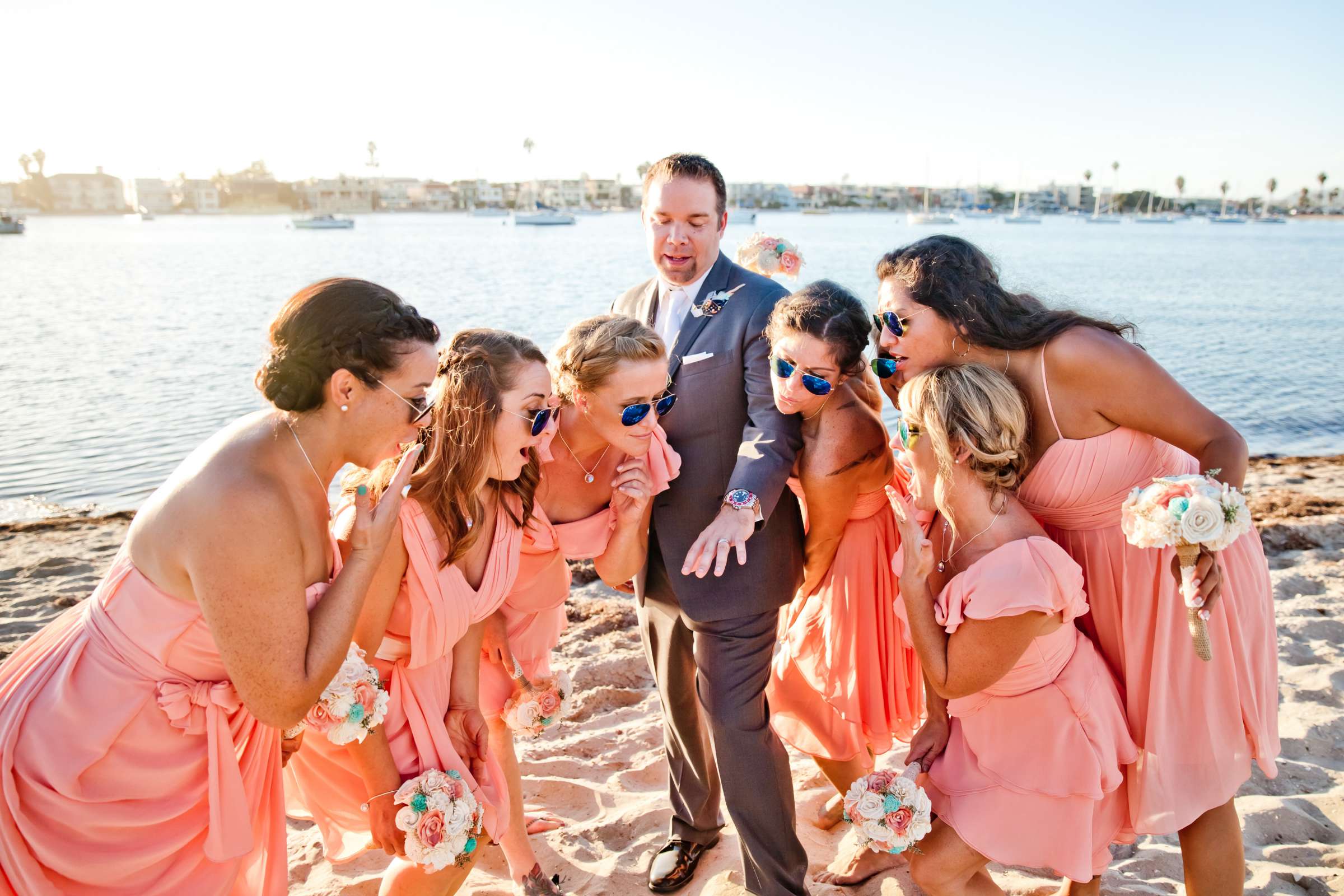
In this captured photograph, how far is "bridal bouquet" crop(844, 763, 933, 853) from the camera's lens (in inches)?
119

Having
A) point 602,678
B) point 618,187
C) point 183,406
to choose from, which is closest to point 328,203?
point 618,187

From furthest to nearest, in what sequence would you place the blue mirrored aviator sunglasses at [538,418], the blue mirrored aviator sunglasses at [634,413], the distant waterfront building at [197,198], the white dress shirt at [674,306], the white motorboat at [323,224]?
the distant waterfront building at [197,198] → the white motorboat at [323,224] → the white dress shirt at [674,306] → the blue mirrored aviator sunglasses at [634,413] → the blue mirrored aviator sunglasses at [538,418]

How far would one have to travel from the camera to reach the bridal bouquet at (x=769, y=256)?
14.6 ft

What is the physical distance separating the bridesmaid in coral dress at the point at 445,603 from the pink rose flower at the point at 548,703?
0.30 meters

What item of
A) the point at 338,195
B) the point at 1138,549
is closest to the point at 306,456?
the point at 1138,549

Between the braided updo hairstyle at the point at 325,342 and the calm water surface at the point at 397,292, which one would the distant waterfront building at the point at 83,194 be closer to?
the calm water surface at the point at 397,292

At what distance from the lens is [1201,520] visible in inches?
110

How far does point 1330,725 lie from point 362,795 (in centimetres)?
517

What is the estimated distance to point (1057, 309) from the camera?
11.1 ft

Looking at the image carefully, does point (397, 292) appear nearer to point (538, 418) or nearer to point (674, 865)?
point (538, 418)

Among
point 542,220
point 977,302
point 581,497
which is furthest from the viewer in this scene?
point 542,220

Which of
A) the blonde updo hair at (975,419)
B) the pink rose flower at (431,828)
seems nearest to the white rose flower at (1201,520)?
the blonde updo hair at (975,419)

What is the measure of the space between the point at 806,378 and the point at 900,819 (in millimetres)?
1696

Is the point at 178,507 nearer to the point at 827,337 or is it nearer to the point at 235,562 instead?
the point at 235,562
